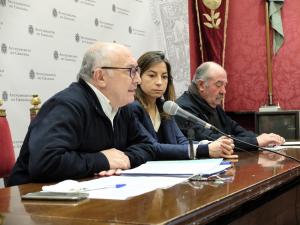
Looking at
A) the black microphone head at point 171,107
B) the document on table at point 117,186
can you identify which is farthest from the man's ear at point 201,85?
the document on table at point 117,186

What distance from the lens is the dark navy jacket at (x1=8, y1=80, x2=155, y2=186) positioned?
62.6 inches

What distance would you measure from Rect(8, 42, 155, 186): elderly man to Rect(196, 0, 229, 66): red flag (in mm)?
2856

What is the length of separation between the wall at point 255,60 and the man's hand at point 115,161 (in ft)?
11.0

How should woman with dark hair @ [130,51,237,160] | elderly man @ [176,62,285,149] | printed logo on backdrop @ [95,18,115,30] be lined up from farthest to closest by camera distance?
printed logo on backdrop @ [95,18,115,30] → elderly man @ [176,62,285,149] → woman with dark hair @ [130,51,237,160]

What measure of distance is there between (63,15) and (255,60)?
2497 millimetres

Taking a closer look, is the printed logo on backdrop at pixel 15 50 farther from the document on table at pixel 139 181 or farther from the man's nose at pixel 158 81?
the document on table at pixel 139 181

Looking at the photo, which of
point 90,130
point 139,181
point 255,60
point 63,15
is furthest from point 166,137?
point 255,60

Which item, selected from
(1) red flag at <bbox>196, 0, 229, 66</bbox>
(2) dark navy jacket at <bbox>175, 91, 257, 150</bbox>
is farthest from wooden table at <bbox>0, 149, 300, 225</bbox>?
(1) red flag at <bbox>196, 0, 229, 66</bbox>

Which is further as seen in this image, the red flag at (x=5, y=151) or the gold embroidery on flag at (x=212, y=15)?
the gold embroidery on flag at (x=212, y=15)

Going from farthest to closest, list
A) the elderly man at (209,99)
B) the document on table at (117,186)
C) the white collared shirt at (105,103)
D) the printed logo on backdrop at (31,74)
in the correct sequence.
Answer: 1. the elderly man at (209,99)
2. the printed logo on backdrop at (31,74)
3. the white collared shirt at (105,103)
4. the document on table at (117,186)

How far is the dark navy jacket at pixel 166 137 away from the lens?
7.15 feet

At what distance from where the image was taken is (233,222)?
126 cm

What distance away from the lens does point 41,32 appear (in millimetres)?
2895

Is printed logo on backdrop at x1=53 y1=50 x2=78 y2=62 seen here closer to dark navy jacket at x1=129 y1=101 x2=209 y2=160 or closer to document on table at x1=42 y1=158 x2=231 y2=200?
dark navy jacket at x1=129 y1=101 x2=209 y2=160
